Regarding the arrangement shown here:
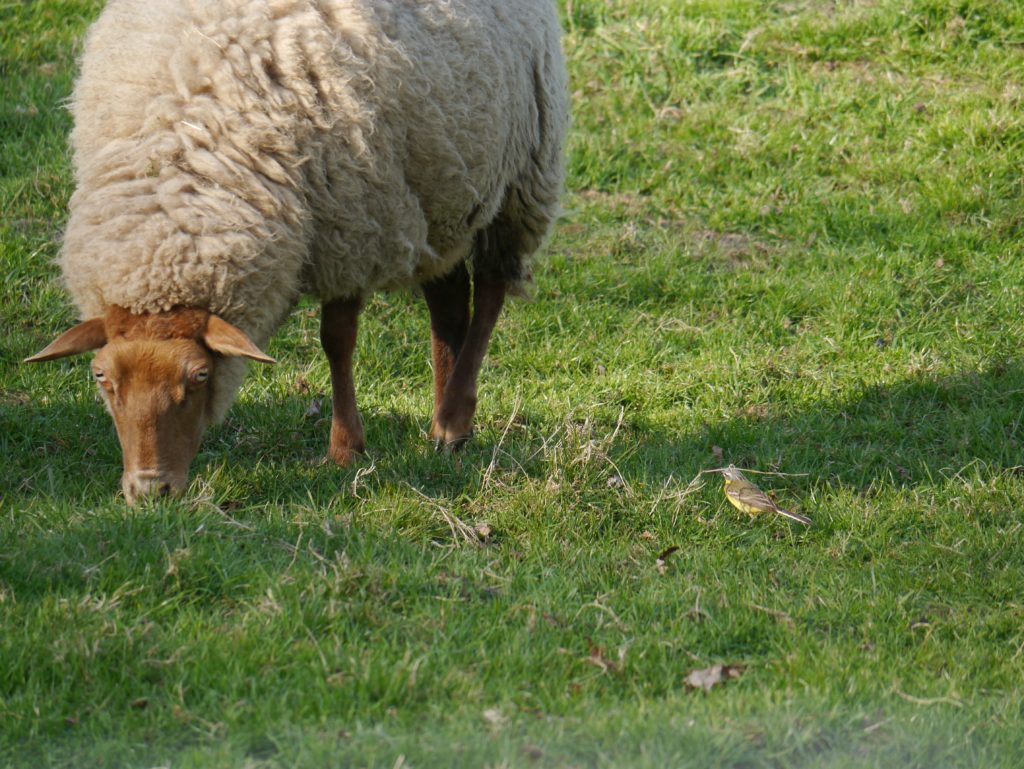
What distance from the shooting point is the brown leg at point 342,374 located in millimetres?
5352

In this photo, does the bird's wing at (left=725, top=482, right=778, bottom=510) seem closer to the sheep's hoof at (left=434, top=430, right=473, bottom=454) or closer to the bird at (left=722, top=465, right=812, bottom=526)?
the bird at (left=722, top=465, right=812, bottom=526)

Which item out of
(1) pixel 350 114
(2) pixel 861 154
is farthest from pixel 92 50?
(2) pixel 861 154

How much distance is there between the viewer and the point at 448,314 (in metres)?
6.32

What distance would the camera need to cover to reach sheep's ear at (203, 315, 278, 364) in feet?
14.3

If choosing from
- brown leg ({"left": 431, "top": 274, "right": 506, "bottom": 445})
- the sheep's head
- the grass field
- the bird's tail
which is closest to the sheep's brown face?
the sheep's head

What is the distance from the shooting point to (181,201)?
4.42 meters

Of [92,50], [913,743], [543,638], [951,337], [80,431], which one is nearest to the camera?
[913,743]

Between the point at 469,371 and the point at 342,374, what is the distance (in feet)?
2.56

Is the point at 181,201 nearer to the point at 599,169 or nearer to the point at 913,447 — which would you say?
the point at 913,447

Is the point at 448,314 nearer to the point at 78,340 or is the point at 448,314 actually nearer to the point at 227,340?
the point at 227,340

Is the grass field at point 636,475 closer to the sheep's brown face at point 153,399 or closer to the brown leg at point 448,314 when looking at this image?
the sheep's brown face at point 153,399

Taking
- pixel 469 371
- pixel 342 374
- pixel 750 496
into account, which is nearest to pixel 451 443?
pixel 469 371

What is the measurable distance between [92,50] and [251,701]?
2.79m

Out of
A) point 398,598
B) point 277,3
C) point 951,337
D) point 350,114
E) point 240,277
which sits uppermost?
point 277,3
